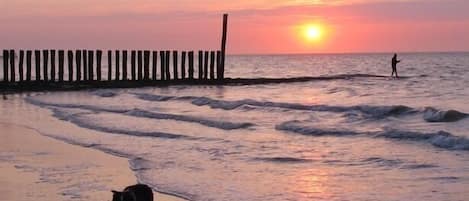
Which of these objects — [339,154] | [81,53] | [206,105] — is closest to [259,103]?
[206,105]

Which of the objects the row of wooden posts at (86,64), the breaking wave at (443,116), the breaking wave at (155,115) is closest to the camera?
the breaking wave at (155,115)

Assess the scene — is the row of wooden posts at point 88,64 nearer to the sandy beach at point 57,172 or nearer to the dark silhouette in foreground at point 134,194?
the sandy beach at point 57,172

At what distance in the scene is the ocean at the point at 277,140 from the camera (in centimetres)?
972

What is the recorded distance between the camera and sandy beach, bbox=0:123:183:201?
30.1ft

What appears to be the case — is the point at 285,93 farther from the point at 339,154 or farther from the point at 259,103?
the point at 339,154

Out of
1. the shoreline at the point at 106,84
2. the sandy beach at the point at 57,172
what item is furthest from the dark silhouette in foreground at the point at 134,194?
the shoreline at the point at 106,84

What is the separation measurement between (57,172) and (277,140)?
5320 millimetres

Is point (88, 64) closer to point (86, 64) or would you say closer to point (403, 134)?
point (86, 64)

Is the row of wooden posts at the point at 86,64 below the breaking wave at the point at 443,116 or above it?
below

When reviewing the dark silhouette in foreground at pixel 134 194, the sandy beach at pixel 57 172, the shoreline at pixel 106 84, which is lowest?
the shoreline at pixel 106 84

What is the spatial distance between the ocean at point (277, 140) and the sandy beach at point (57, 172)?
31 centimetres

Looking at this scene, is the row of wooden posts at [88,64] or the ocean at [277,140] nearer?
the ocean at [277,140]

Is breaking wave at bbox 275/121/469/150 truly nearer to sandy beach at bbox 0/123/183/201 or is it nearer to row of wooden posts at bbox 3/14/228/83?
Answer: sandy beach at bbox 0/123/183/201

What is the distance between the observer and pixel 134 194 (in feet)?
21.7
